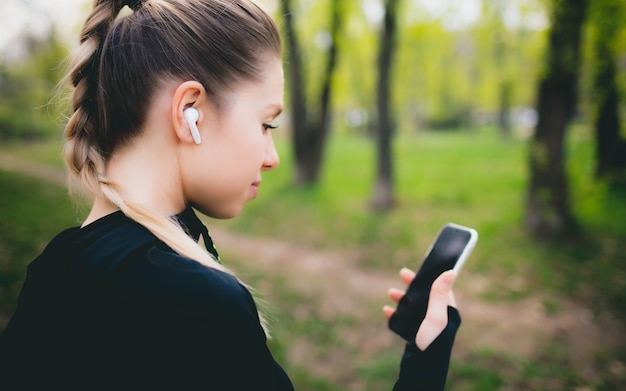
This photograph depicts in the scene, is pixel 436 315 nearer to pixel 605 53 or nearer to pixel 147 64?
pixel 147 64

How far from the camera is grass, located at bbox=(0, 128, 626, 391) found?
13.7ft

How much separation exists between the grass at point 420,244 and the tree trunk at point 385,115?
533mm

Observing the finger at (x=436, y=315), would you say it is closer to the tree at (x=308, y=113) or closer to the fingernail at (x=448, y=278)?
the fingernail at (x=448, y=278)

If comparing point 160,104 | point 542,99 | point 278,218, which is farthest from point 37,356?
point 278,218

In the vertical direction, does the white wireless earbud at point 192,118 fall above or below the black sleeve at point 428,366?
above

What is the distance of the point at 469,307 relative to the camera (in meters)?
5.49

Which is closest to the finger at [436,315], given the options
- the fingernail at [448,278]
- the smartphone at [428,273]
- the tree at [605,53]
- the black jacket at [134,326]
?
the fingernail at [448,278]

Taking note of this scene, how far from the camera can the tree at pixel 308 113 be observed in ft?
34.2

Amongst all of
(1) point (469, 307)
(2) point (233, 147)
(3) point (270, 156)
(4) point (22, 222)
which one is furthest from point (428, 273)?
(4) point (22, 222)

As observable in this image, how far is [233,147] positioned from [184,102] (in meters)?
0.18

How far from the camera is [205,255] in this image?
1.04 m

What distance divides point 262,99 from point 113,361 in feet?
2.56

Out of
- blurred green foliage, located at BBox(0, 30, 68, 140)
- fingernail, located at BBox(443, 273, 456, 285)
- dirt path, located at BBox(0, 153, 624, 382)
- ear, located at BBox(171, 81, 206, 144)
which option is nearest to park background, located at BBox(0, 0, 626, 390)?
dirt path, located at BBox(0, 153, 624, 382)

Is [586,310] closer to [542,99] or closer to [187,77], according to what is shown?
[542,99]
